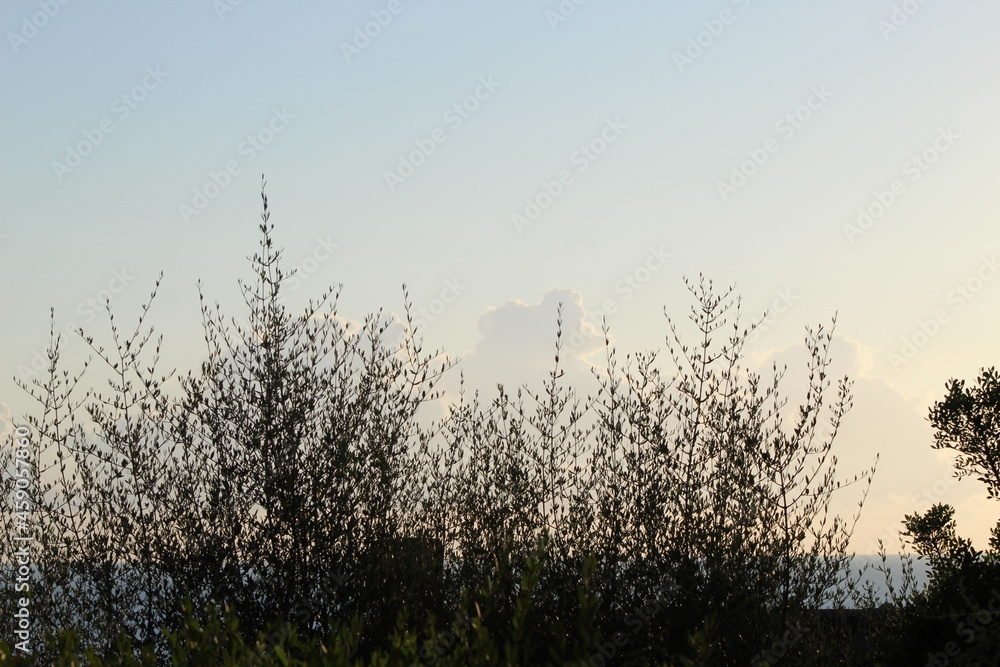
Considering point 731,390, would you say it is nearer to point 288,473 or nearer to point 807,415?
point 807,415

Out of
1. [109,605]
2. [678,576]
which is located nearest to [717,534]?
[678,576]

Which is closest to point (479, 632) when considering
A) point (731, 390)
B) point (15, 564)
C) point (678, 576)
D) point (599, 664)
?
point (599, 664)

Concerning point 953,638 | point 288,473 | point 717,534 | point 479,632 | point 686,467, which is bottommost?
point 953,638

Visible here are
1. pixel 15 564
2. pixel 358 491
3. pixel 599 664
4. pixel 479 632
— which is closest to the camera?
pixel 479 632

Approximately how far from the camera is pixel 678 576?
9680mm

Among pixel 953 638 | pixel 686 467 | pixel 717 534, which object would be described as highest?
pixel 686 467

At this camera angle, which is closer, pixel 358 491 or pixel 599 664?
pixel 599 664

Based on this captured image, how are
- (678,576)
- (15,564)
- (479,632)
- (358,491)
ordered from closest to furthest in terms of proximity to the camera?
(479,632)
(678,576)
(358,491)
(15,564)

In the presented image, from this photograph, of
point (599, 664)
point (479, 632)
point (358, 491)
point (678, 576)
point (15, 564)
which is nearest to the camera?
point (479, 632)

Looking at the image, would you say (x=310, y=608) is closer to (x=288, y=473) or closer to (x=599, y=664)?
(x=288, y=473)

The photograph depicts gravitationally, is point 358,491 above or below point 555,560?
above

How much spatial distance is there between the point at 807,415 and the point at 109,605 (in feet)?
28.4

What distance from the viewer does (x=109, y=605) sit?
10617 mm

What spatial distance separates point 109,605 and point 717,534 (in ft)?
23.6
